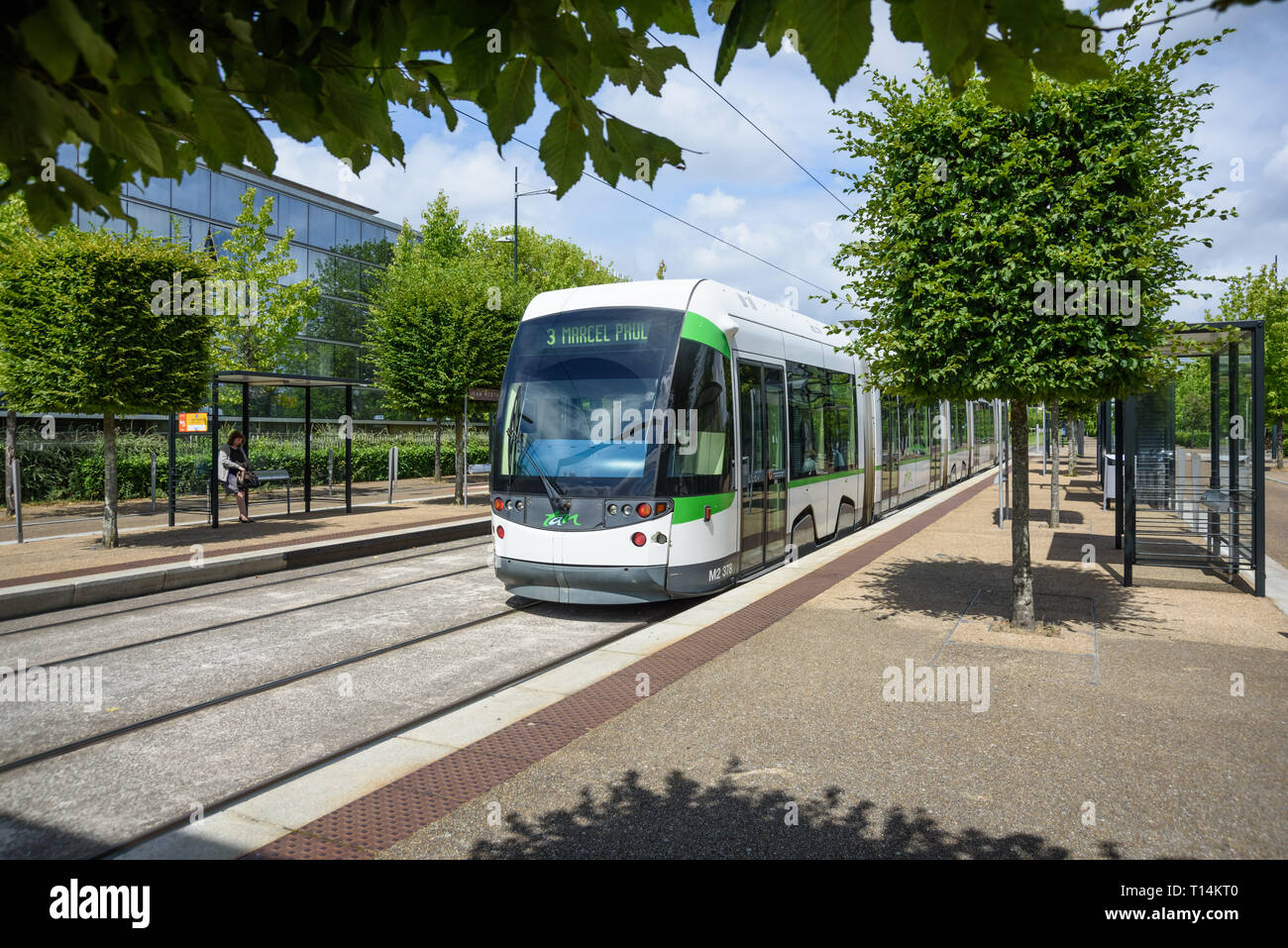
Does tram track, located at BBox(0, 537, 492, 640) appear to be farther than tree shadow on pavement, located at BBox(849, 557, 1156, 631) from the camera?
Yes

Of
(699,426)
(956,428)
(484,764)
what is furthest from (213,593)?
(956,428)

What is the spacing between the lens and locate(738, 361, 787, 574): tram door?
30.3 ft

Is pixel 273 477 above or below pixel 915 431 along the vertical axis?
below

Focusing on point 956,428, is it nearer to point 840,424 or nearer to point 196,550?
point 840,424

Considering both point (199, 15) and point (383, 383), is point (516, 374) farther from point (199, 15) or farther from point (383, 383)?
point (383, 383)

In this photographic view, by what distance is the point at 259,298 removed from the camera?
26109 millimetres

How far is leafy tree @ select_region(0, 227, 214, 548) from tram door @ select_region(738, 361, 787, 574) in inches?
377

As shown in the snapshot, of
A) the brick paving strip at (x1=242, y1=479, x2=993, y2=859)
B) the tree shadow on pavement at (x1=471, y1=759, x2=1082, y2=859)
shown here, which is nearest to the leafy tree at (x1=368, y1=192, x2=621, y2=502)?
the brick paving strip at (x1=242, y1=479, x2=993, y2=859)

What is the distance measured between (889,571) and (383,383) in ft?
54.1

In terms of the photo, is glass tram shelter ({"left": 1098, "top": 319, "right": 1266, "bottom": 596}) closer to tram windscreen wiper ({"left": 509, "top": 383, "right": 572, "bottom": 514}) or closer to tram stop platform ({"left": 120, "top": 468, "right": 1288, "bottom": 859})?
tram stop platform ({"left": 120, "top": 468, "right": 1288, "bottom": 859})

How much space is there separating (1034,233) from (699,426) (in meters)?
3.36

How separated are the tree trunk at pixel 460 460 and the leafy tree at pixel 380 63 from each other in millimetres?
18989

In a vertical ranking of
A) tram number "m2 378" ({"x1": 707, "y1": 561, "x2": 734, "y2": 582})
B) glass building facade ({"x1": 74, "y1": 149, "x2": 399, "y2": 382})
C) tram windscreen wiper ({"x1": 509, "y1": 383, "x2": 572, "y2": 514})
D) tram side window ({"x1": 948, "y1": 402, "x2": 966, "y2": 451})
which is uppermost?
glass building facade ({"x1": 74, "y1": 149, "x2": 399, "y2": 382})

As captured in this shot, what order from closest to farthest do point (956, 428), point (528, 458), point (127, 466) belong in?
point (528, 458) → point (127, 466) → point (956, 428)
